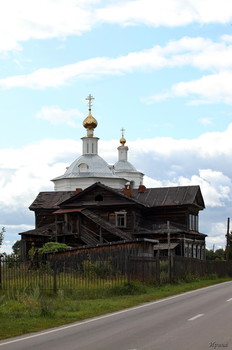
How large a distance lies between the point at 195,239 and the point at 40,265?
144ft

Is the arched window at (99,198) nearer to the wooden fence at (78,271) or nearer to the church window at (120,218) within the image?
the church window at (120,218)

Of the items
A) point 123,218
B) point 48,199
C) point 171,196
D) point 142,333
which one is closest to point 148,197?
point 171,196

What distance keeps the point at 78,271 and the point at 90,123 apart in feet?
219

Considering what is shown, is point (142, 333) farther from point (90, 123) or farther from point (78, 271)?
point (90, 123)

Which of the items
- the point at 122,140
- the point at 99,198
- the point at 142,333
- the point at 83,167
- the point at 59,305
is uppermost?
the point at 122,140

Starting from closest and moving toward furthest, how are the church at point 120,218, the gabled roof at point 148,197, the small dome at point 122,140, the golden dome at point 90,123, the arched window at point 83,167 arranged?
the church at point 120,218 < the gabled roof at point 148,197 < the arched window at point 83,167 < the golden dome at point 90,123 < the small dome at point 122,140

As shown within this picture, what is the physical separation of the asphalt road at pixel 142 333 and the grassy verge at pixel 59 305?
658 mm

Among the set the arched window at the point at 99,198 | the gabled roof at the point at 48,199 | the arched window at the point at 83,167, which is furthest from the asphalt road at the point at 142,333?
the arched window at the point at 83,167

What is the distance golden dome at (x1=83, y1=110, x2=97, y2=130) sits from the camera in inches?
3629

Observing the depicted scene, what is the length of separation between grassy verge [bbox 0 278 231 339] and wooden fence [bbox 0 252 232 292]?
2.09 ft

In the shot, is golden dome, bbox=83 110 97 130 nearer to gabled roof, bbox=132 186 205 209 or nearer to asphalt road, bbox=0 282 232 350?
gabled roof, bbox=132 186 205 209

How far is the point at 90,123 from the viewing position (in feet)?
302

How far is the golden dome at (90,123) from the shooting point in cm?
9219

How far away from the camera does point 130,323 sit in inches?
621
